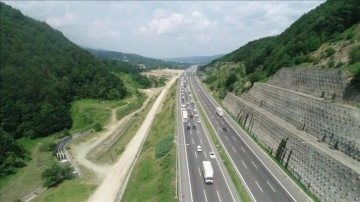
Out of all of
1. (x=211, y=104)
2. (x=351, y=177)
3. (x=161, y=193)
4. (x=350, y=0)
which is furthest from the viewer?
(x=211, y=104)

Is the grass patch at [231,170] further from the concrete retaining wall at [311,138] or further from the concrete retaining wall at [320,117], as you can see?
the concrete retaining wall at [320,117]

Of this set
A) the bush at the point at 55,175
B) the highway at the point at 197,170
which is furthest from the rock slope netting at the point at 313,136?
the bush at the point at 55,175

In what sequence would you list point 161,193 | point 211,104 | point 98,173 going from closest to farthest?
point 161,193 → point 98,173 → point 211,104

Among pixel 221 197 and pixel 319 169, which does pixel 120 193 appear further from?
pixel 319 169

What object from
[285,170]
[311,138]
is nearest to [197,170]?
[285,170]

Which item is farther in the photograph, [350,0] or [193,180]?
[350,0]

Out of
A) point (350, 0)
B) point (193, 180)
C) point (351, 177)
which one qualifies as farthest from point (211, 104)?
point (351, 177)
